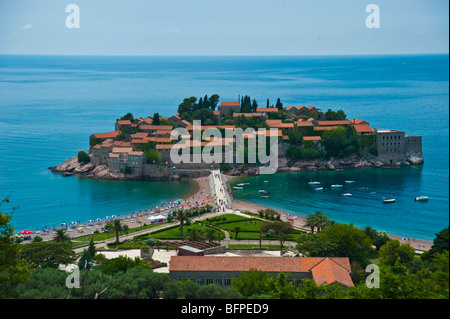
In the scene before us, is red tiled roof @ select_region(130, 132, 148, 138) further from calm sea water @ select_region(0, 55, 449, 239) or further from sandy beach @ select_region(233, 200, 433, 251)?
sandy beach @ select_region(233, 200, 433, 251)

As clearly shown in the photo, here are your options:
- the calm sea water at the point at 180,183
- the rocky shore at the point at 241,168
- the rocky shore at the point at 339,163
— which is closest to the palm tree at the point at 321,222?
the calm sea water at the point at 180,183

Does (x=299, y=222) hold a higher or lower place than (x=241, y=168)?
lower

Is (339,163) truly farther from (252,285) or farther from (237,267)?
(252,285)

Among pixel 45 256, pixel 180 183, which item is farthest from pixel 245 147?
pixel 45 256

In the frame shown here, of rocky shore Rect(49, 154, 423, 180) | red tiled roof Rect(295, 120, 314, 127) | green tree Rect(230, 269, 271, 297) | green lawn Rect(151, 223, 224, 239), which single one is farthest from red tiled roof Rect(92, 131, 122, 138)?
green tree Rect(230, 269, 271, 297)

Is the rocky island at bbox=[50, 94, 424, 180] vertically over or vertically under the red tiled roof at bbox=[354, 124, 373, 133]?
under

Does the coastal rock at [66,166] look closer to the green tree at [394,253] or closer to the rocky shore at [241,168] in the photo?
the rocky shore at [241,168]
